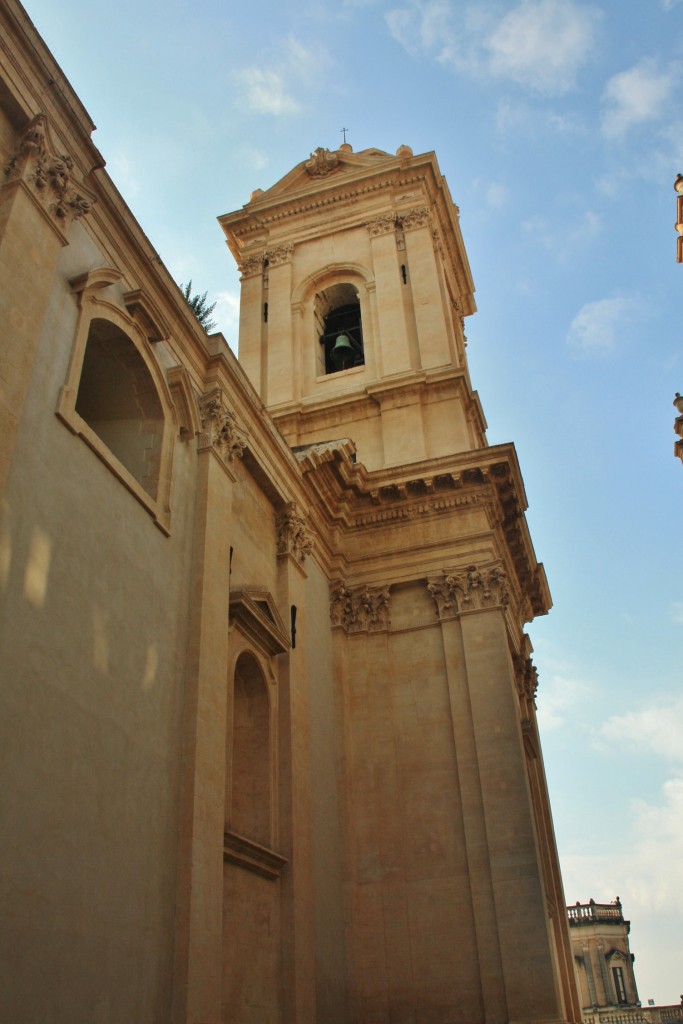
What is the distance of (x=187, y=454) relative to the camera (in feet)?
43.2

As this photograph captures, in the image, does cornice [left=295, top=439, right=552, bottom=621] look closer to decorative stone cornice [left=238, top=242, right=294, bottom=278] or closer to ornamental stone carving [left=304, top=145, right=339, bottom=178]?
decorative stone cornice [left=238, top=242, right=294, bottom=278]

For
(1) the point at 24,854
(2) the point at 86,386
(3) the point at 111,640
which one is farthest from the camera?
(2) the point at 86,386

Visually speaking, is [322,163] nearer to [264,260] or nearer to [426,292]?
[264,260]

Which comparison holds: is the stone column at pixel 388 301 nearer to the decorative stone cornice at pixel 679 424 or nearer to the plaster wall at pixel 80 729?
the decorative stone cornice at pixel 679 424

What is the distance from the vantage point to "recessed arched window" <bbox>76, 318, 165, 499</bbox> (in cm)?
1222

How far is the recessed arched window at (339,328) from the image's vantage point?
2380 cm

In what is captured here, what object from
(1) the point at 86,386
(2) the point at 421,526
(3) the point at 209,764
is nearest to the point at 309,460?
(2) the point at 421,526

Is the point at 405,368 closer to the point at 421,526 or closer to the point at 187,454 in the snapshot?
the point at 421,526

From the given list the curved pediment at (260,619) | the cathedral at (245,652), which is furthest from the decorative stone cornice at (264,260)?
the curved pediment at (260,619)

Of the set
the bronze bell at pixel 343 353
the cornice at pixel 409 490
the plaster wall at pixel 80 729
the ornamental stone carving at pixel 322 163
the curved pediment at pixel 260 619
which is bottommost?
the plaster wall at pixel 80 729

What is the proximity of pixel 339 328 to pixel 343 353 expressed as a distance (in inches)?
70.7

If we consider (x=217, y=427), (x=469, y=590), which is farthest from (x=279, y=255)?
(x=217, y=427)

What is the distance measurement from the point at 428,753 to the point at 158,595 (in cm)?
713

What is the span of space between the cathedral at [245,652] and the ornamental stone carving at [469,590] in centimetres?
4
